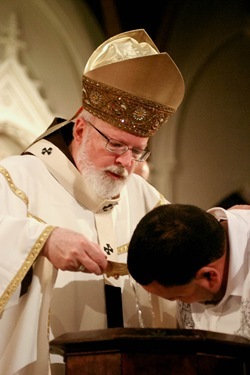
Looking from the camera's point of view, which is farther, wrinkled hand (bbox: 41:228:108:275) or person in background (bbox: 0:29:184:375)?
person in background (bbox: 0:29:184:375)

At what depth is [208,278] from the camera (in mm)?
2096

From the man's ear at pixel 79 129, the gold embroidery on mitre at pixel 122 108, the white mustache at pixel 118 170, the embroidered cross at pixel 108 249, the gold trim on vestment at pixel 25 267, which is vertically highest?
the gold embroidery on mitre at pixel 122 108

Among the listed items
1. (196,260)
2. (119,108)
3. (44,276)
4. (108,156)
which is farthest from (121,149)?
(196,260)

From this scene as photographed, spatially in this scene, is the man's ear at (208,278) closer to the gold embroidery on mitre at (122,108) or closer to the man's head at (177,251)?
the man's head at (177,251)

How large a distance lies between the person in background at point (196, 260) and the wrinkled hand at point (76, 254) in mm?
364

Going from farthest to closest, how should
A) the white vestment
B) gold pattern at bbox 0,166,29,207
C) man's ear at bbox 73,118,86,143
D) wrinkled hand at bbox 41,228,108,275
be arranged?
man's ear at bbox 73,118,86,143, gold pattern at bbox 0,166,29,207, wrinkled hand at bbox 41,228,108,275, the white vestment

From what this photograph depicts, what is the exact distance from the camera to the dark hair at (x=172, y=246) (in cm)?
196

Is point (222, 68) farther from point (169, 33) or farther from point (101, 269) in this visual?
point (101, 269)

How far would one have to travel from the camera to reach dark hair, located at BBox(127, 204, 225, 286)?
1958 millimetres

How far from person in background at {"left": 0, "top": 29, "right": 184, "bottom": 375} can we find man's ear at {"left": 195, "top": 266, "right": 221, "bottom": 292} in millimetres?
512

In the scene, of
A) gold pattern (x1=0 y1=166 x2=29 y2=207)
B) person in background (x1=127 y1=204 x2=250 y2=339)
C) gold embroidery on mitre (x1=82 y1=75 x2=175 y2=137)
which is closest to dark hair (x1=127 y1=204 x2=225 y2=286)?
person in background (x1=127 y1=204 x2=250 y2=339)

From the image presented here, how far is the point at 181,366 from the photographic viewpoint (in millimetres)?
1694

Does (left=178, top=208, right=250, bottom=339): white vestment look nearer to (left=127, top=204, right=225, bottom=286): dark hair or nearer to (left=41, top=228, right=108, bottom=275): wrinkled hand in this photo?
(left=127, top=204, right=225, bottom=286): dark hair

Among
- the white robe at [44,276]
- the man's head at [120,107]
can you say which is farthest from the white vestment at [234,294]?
the man's head at [120,107]
